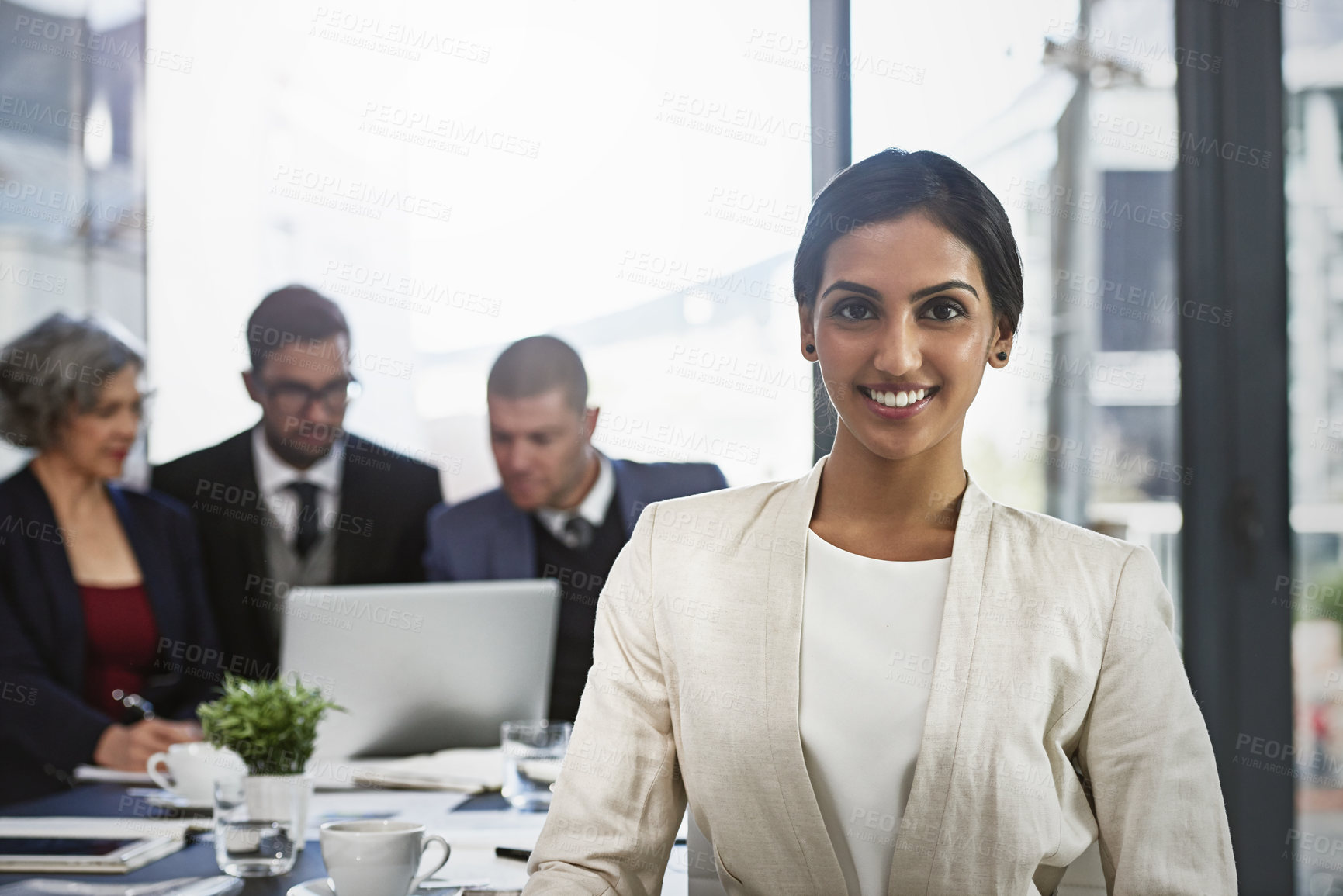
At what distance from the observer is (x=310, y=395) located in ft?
11.3

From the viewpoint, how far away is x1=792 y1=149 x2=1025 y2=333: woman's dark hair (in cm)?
143

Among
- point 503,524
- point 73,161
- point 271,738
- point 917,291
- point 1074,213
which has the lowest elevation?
point 271,738

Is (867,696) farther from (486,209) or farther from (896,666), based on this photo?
(486,209)

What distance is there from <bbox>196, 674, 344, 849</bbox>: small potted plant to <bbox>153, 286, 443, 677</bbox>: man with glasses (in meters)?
1.76

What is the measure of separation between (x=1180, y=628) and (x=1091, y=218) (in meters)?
1.15

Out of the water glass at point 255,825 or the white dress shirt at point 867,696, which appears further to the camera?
the water glass at point 255,825

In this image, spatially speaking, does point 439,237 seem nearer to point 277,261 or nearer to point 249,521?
point 277,261

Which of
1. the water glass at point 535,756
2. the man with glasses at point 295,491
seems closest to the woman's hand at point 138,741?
the man with glasses at point 295,491

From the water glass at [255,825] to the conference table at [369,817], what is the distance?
0.10 ft

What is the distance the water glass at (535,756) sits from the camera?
1.97 m

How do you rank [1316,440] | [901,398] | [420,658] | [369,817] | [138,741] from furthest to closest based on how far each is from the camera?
[1316,440] < [138,741] < [420,658] < [369,817] < [901,398]

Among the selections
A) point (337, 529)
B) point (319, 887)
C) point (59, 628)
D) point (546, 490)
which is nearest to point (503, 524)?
point (546, 490)

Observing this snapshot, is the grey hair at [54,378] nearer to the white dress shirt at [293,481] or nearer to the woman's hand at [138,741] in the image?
the white dress shirt at [293,481]

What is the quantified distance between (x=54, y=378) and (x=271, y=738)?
2179mm
